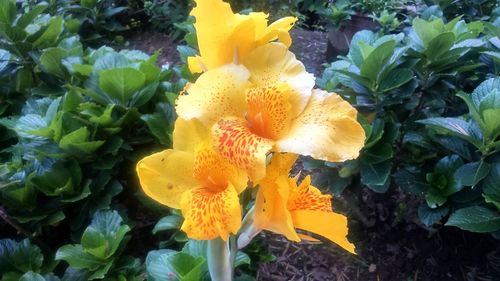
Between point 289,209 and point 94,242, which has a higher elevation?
point 289,209

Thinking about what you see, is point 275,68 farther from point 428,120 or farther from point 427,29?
point 427,29

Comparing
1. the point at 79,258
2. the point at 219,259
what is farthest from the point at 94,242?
the point at 219,259

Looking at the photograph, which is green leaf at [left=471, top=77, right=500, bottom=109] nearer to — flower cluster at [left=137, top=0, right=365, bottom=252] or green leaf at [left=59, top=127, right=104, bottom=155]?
flower cluster at [left=137, top=0, right=365, bottom=252]

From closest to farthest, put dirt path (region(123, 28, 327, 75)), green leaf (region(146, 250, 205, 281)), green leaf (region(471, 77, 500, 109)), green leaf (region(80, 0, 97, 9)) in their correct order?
green leaf (region(146, 250, 205, 281))
green leaf (region(471, 77, 500, 109))
green leaf (region(80, 0, 97, 9))
dirt path (region(123, 28, 327, 75))

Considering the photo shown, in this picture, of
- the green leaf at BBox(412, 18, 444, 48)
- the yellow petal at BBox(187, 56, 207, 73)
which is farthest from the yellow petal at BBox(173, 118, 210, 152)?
the green leaf at BBox(412, 18, 444, 48)

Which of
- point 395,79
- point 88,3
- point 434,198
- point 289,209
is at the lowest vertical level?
point 88,3

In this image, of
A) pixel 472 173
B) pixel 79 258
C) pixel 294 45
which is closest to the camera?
pixel 79 258

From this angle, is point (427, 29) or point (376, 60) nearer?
point (376, 60)

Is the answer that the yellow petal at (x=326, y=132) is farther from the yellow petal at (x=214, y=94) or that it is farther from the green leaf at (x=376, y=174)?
the green leaf at (x=376, y=174)
